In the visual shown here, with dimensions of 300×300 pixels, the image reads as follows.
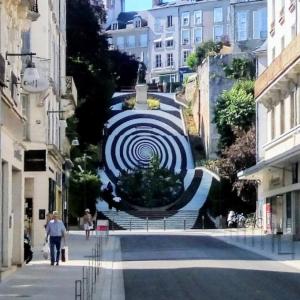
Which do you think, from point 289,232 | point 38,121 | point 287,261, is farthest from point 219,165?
point 287,261

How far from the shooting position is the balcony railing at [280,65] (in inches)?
1578

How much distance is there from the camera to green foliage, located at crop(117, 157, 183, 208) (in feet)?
251

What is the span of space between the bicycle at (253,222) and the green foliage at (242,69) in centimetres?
1877

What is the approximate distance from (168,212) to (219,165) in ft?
18.8

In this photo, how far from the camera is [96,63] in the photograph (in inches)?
2569

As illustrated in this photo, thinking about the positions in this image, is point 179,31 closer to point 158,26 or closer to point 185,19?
point 185,19

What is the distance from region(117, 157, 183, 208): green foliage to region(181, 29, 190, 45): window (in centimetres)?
6875

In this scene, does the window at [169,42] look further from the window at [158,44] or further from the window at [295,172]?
the window at [295,172]

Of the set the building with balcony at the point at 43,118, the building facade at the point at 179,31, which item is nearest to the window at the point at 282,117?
the building with balcony at the point at 43,118

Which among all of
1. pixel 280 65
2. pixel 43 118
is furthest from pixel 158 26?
pixel 43 118

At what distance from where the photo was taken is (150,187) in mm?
77812

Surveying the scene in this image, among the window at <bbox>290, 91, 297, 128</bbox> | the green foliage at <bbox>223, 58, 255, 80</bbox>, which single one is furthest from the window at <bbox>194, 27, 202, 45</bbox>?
the window at <bbox>290, 91, 297, 128</bbox>

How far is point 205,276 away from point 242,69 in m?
60.8

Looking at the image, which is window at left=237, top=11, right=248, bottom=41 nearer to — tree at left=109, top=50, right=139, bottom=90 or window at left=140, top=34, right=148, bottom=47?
tree at left=109, top=50, right=139, bottom=90
